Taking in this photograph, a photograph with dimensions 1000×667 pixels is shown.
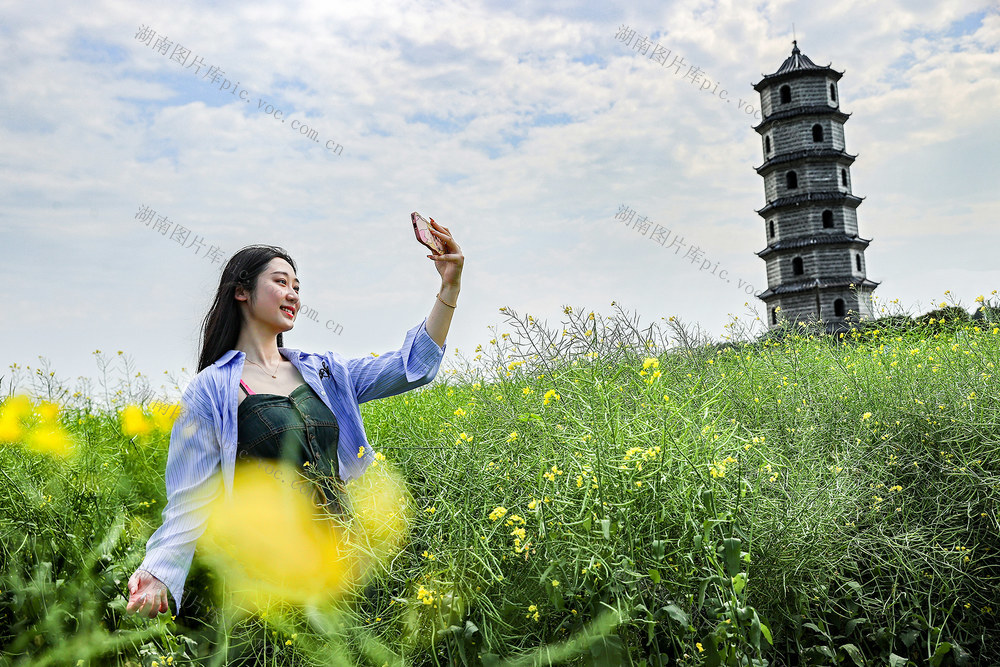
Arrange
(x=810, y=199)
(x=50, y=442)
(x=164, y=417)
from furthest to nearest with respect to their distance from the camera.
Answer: (x=810, y=199) < (x=164, y=417) < (x=50, y=442)

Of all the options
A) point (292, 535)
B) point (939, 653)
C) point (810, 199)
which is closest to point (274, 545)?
point (292, 535)

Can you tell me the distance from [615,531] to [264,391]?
1.37 meters

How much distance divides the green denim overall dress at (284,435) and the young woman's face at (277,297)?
0.26 meters

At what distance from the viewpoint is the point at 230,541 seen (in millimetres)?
2602

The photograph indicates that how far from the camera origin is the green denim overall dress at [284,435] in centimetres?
264

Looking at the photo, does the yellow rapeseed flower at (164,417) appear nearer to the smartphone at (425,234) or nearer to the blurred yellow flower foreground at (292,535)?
the blurred yellow flower foreground at (292,535)

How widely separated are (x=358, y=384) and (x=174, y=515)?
81cm

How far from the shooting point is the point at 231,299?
9.34 ft

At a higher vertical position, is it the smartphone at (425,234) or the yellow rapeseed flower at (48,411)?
the smartphone at (425,234)

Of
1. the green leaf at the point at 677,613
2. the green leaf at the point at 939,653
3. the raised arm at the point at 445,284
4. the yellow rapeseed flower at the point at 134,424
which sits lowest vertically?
the green leaf at the point at 939,653

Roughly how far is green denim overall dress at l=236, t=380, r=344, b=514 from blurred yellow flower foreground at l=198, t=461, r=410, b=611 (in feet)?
0.13

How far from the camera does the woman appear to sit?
2.52 metres

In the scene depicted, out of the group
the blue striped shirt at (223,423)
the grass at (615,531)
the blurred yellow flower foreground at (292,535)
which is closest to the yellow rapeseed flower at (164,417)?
the grass at (615,531)

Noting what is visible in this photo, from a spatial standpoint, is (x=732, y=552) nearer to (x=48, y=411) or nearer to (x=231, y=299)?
(x=231, y=299)
